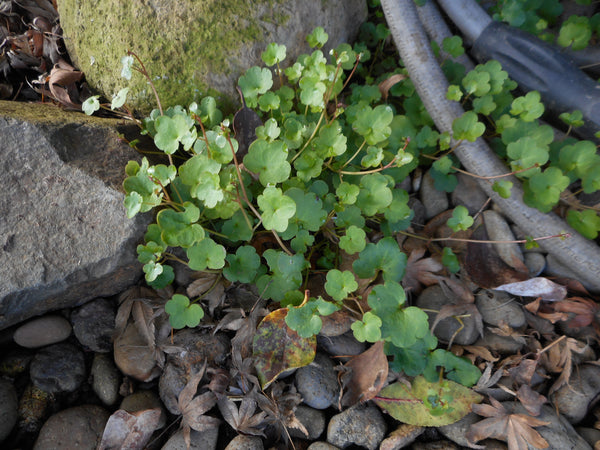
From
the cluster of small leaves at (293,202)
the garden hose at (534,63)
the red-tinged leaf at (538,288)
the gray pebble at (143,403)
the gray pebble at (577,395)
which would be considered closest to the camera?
the cluster of small leaves at (293,202)

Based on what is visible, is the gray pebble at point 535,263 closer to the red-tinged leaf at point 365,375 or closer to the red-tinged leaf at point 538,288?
the red-tinged leaf at point 538,288

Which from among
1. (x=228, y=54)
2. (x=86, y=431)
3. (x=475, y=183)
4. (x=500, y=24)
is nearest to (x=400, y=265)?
(x=475, y=183)

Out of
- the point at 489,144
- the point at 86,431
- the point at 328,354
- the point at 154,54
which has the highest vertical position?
the point at 154,54

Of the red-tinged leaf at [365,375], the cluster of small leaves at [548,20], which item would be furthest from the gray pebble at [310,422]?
the cluster of small leaves at [548,20]

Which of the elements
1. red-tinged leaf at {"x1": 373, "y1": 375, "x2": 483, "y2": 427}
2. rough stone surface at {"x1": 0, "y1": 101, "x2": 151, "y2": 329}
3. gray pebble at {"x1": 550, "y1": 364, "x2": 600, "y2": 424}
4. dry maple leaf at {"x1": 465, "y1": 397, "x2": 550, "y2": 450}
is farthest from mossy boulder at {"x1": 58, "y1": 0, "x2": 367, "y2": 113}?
gray pebble at {"x1": 550, "y1": 364, "x2": 600, "y2": 424}

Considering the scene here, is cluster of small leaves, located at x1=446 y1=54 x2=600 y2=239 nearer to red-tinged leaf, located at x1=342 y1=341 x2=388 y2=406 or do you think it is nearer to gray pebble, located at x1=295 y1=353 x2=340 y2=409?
red-tinged leaf, located at x1=342 y1=341 x2=388 y2=406

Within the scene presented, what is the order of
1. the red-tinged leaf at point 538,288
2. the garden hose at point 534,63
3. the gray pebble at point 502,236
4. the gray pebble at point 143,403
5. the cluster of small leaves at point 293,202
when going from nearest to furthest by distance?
the cluster of small leaves at point 293,202 → the gray pebble at point 143,403 → the red-tinged leaf at point 538,288 → the gray pebble at point 502,236 → the garden hose at point 534,63

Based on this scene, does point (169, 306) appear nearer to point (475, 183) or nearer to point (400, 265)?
point (400, 265)
